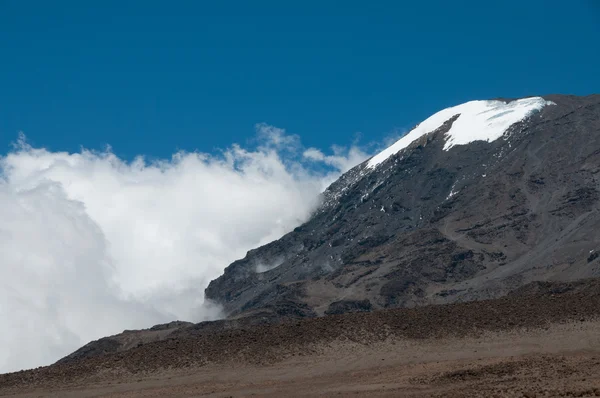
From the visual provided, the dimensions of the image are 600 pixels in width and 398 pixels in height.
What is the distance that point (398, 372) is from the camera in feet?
161

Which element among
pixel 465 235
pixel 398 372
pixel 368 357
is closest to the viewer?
pixel 398 372

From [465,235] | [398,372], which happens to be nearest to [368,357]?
[398,372]

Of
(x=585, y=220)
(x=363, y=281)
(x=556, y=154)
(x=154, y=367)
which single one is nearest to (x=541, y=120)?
(x=556, y=154)

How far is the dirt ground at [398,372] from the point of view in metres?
44.1

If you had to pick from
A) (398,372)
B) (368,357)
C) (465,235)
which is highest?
(465,235)

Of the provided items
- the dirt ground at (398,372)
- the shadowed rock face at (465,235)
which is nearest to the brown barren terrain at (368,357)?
the dirt ground at (398,372)

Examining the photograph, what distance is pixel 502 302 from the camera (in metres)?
59.8

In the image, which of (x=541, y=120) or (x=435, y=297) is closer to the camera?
(x=435, y=297)

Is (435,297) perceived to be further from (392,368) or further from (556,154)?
(392,368)

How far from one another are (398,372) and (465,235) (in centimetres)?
11458

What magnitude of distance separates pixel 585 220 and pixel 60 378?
111 meters

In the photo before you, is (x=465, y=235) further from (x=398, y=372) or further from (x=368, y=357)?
(x=398, y=372)

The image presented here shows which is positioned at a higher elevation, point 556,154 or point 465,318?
point 556,154

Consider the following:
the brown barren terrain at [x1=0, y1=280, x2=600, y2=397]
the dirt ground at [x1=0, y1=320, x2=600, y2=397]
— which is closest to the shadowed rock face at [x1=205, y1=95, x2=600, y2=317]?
the brown barren terrain at [x1=0, y1=280, x2=600, y2=397]
